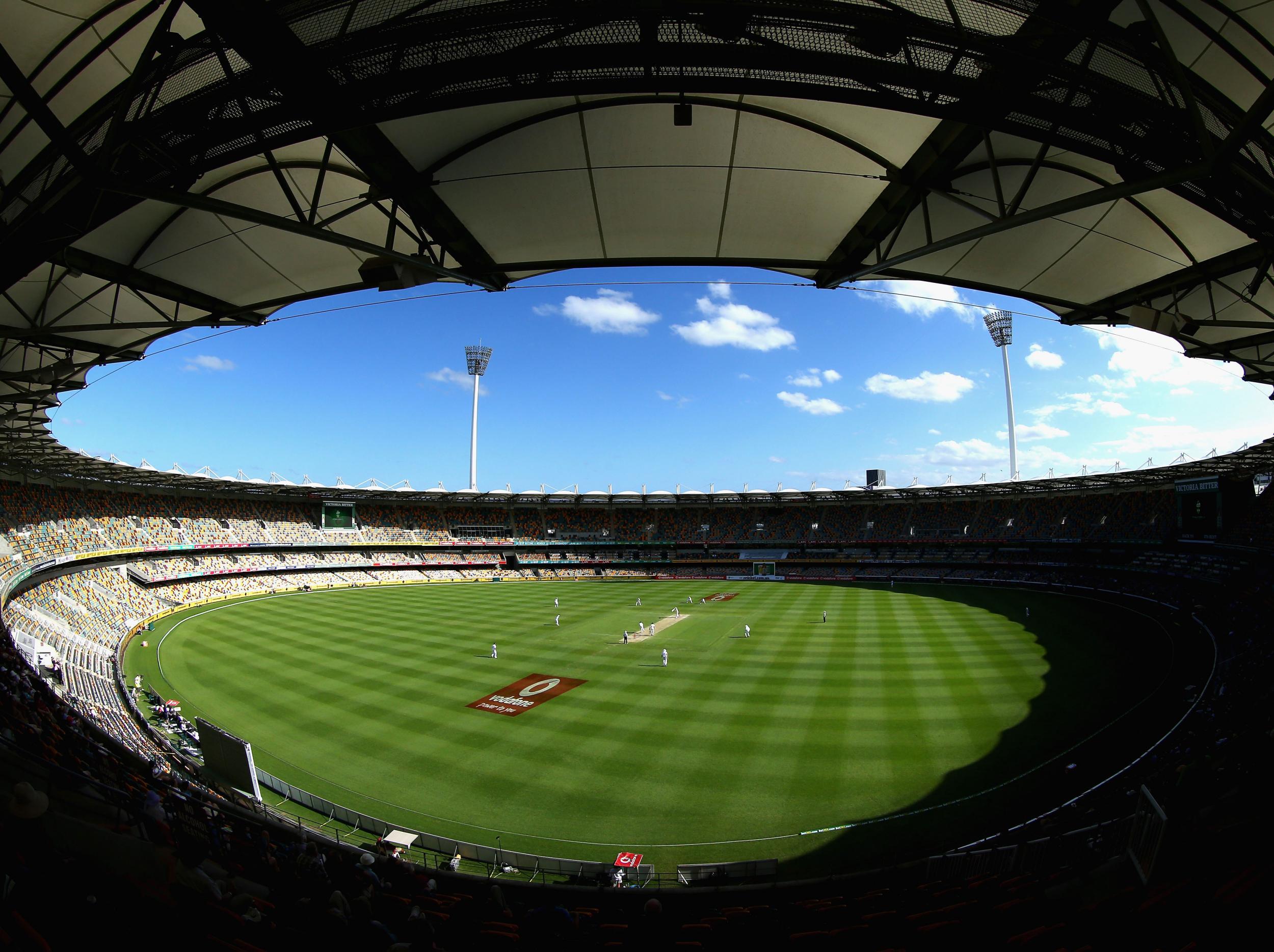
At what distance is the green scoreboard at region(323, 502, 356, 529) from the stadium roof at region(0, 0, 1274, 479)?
57.8 m

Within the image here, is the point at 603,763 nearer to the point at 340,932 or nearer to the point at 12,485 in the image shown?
the point at 340,932

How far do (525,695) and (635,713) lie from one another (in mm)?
4870

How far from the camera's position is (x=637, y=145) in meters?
6.95

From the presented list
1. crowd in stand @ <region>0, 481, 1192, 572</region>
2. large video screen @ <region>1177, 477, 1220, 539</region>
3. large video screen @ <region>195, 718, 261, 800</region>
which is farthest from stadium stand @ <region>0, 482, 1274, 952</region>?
crowd in stand @ <region>0, 481, 1192, 572</region>

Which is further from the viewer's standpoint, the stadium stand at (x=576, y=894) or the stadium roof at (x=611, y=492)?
the stadium roof at (x=611, y=492)

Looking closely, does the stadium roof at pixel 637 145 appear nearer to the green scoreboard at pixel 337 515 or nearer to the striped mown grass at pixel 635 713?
the striped mown grass at pixel 635 713

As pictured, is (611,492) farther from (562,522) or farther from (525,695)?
(525,695)

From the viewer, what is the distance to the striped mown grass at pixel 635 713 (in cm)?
1430

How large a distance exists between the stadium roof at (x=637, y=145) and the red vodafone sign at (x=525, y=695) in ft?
52.6

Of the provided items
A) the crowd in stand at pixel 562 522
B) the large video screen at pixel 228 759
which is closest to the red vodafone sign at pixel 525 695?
the large video screen at pixel 228 759

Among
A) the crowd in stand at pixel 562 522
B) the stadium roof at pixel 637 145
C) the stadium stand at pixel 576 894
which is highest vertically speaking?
the stadium roof at pixel 637 145

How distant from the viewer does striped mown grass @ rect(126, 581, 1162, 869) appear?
14305 mm

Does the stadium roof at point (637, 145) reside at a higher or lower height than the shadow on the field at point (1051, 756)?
higher

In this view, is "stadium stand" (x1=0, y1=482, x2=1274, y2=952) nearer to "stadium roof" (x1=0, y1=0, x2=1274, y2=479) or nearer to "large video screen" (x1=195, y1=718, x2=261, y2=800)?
"large video screen" (x1=195, y1=718, x2=261, y2=800)
